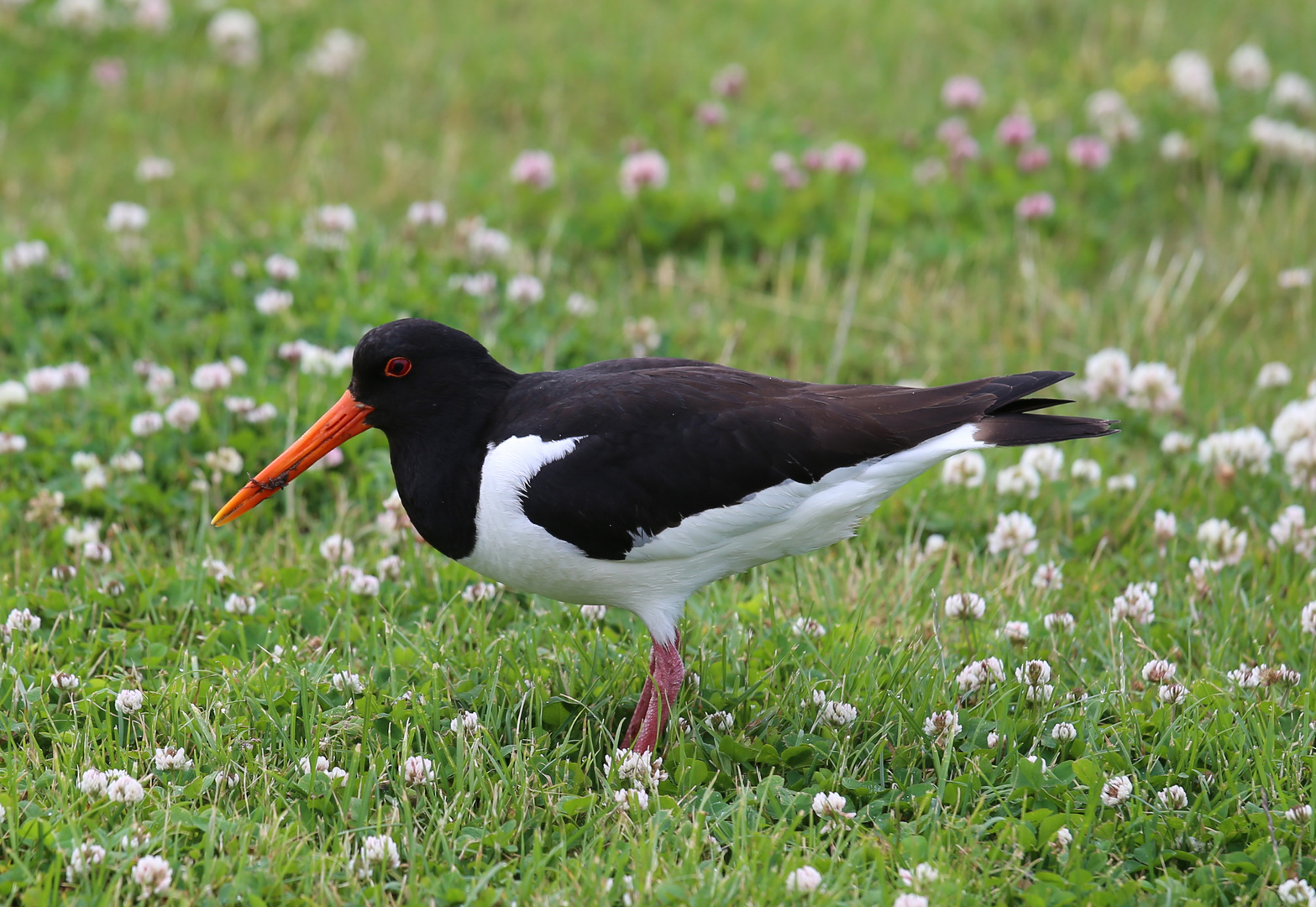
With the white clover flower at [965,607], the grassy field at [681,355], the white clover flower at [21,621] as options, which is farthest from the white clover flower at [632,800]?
the white clover flower at [21,621]

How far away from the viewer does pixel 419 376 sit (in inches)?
155

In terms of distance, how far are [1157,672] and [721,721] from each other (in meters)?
1.28

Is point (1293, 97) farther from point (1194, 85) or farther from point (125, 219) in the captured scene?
point (125, 219)

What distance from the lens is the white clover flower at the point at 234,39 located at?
860 cm

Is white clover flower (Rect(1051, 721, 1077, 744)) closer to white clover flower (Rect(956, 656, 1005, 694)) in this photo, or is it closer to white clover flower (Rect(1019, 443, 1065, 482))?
white clover flower (Rect(956, 656, 1005, 694))

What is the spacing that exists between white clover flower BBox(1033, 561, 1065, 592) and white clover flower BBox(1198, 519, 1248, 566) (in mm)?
592

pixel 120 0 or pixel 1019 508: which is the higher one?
pixel 120 0

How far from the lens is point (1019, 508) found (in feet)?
A: 16.8

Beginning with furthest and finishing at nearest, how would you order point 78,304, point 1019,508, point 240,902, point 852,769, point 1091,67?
1. point 1091,67
2. point 78,304
3. point 1019,508
4. point 852,769
5. point 240,902

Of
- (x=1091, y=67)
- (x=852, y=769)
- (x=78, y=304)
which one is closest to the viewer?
(x=852, y=769)

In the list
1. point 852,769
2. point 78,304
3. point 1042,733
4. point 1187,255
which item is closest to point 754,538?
point 852,769

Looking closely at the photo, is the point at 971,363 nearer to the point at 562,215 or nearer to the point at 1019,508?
the point at 1019,508

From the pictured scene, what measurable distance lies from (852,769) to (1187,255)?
4681 millimetres

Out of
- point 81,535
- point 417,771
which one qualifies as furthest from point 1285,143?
point 81,535
